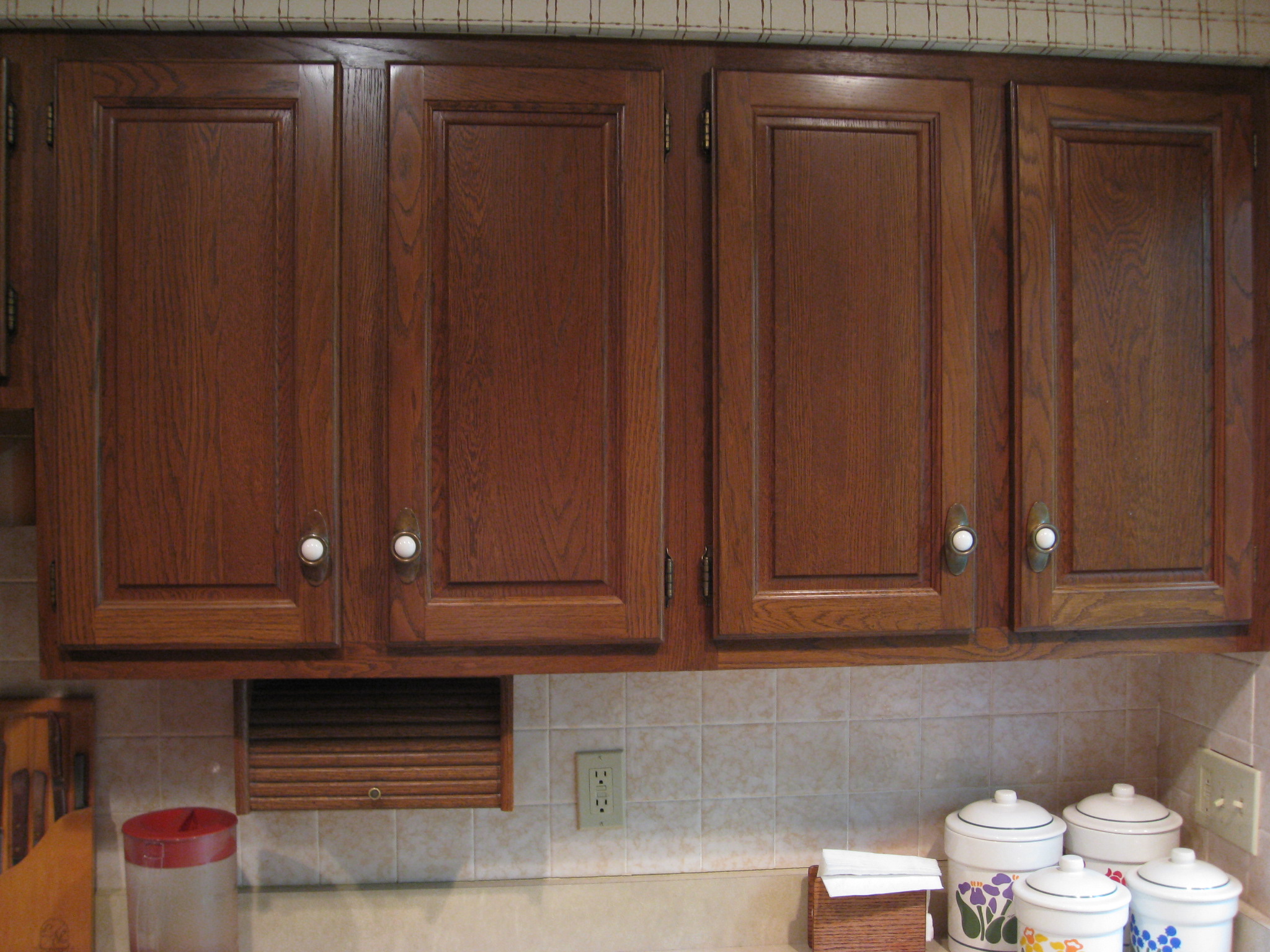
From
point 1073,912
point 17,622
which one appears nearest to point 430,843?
point 17,622

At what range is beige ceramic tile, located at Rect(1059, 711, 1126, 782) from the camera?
148 centimetres

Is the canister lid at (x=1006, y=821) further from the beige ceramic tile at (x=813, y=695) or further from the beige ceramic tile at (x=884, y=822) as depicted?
the beige ceramic tile at (x=813, y=695)

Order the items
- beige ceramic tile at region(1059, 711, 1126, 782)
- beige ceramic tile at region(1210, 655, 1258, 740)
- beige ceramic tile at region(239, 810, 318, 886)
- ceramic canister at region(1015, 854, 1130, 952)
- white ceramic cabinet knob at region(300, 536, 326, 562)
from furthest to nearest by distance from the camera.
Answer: beige ceramic tile at region(1059, 711, 1126, 782) → beige ceramic tile at region(239, 810, 318, 886) → beige ceramic tile at region(1210, 655, 1258, 740) → ceramic canister at region(1015, 854, 1130, 952) → white ceramic cabinet knob at region(300, 536, 326, 562)

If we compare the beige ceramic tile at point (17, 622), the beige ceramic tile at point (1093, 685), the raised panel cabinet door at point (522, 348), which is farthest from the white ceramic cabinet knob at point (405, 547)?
the beige ceramic tile at point (1093, 685)

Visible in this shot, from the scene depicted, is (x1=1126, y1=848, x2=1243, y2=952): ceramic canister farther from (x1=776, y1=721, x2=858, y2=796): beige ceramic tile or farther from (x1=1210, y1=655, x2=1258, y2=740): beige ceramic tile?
(x1=776, y1=721, x2=858, y2=796): beige ceramic tile

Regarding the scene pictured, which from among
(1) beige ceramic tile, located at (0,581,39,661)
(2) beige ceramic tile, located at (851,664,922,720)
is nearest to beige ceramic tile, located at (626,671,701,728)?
(2) beige ceramic tile, located at (851,664,922,720)

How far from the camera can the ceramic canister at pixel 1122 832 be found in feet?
4.24

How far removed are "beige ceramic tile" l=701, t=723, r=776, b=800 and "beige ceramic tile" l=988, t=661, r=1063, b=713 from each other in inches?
15.0

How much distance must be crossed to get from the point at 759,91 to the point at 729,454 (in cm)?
44

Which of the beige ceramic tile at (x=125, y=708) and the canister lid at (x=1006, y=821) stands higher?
A: the beige ceramic tile at (x=125, y=708)

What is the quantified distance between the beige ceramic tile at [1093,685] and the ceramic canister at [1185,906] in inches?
11.9

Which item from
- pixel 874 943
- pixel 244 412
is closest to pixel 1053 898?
pixel 874 943

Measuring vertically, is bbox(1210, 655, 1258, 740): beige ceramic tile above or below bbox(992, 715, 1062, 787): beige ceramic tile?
above

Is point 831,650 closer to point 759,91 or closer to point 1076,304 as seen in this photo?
point 1076,304
